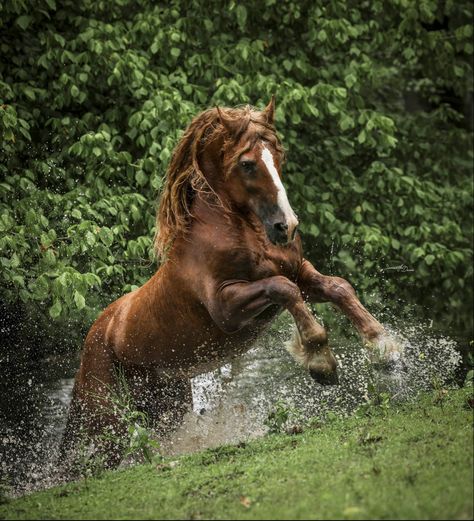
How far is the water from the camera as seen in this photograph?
7.34 meters

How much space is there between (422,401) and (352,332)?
4214 mm

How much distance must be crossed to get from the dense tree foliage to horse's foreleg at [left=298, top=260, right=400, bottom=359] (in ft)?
7.02

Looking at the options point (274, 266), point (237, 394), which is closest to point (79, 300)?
point (237, 394)

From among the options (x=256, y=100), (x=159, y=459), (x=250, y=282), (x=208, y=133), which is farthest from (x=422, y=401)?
(x=256, y=100)

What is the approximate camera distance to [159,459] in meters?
6.22

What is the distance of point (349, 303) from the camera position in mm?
6508

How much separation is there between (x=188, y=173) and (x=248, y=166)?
0.69 metres

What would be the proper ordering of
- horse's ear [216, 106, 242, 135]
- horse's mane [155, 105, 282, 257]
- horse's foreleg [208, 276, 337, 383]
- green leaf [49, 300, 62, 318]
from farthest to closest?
green leaf [49, 300, 62, 318], horse's mane [155, 105, 282, 257], horse's ear [216, 106, 242, 135], horse's foreleg [208, 276, 337, 383]

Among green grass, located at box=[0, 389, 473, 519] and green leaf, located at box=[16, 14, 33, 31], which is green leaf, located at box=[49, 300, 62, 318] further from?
green leaf, located at box=[16, 14, 33, 31]

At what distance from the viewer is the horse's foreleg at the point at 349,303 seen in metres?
6.10

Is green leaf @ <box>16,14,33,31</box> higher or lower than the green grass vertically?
higher

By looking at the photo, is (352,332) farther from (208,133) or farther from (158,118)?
(208,133)

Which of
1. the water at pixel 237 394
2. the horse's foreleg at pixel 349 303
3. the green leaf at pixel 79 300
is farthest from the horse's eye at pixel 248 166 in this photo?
the green leaf at pixel 79 300

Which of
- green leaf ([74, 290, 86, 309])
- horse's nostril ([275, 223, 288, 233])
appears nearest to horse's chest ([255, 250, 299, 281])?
horse's nostril ([275, 223, 288, 233])
